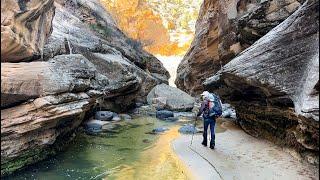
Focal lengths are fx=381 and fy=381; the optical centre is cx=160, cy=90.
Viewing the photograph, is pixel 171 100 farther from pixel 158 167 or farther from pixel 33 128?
pixel 33 128

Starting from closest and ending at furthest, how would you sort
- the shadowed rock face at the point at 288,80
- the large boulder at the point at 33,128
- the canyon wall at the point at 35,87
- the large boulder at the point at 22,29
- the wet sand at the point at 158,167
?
the large boulder at the point at 22,29 < the shadowed rock face at the point at 288,80 < the canyon wall at the point at 35,87 < the large boulder at the point at 33,128 < the wet sand at the point at 158,167

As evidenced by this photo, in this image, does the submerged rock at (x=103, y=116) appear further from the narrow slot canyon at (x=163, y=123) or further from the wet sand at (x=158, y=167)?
the wet sand at (x=158, y=167)

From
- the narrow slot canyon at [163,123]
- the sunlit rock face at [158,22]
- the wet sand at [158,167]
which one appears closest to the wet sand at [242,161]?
the narrow slot canyon at [163,123]

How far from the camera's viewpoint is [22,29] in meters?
11.5

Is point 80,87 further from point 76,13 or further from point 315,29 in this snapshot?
point 76,13

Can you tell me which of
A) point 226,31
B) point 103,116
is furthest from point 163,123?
point 226,31

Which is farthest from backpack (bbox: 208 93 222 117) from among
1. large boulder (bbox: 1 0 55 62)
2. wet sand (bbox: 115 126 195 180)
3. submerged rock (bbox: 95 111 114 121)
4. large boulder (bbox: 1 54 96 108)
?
submerged rock (bbox: 95 111 114 121)

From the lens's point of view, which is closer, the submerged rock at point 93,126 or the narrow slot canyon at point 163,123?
the narrow slot canyon at point 163,123

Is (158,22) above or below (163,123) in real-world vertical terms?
above

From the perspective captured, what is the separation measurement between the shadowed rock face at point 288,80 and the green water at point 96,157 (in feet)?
15.3

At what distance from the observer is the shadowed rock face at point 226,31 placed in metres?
18.3

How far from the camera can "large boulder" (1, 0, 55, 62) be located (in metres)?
10.3

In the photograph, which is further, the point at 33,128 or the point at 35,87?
the point at 35,87

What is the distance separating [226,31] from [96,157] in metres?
16.4
